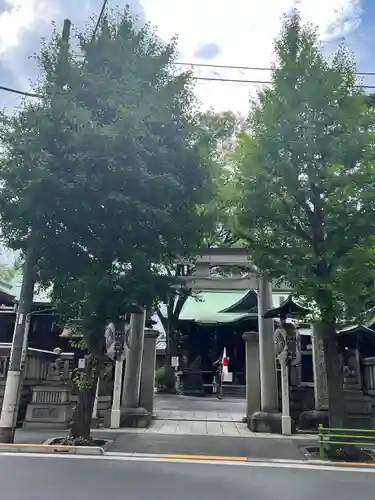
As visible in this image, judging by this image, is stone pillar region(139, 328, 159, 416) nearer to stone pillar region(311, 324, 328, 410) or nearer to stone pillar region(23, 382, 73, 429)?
stone pillar region(23, 382, 73, 429)

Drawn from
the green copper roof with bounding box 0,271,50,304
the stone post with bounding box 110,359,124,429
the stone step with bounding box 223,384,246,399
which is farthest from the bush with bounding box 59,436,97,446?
the stone step with bounding box 223,384,246,399

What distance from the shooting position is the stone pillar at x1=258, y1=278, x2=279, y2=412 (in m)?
12.3

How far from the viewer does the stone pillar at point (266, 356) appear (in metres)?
12.3

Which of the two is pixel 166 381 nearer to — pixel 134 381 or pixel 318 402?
pixel 134 381

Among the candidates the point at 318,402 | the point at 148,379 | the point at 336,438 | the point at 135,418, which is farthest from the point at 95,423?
the point at 336,438

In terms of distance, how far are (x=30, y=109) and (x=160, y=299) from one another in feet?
15.7

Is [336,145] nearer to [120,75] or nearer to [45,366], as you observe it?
Result: [120,75]

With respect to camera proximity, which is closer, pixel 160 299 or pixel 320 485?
pixel 320 485

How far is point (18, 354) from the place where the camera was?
30.5 ft

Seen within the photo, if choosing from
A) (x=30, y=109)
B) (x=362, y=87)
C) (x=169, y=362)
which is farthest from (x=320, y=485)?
(x=169, y=362)

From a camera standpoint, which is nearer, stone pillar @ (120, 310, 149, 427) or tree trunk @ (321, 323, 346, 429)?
tree trunk @ (321, 323, 346, 429)

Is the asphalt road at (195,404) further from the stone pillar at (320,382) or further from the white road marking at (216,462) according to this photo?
the white road marking at (216,462)

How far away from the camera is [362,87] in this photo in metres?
9.80

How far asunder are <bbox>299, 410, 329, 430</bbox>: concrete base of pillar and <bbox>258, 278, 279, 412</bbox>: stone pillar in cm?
79
